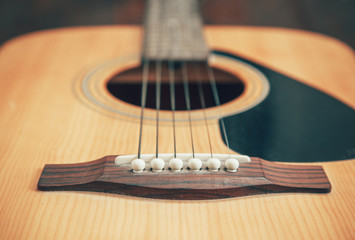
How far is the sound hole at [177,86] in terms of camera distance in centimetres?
76

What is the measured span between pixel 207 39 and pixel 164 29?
0.36 ft

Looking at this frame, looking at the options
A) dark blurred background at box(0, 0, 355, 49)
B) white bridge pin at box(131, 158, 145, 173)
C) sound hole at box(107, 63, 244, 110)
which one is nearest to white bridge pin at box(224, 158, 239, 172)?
white bridge pin at box(131, 158, 145, 173)

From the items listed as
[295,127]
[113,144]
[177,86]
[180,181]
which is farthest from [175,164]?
[177,86]

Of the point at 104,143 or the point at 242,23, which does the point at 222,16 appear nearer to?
the point at 242,23

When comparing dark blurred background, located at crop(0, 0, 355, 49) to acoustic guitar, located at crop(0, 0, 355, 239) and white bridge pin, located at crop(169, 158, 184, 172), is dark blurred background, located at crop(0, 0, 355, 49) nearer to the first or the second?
acoustic guitar, located at crop(0, 0, 355, 239)

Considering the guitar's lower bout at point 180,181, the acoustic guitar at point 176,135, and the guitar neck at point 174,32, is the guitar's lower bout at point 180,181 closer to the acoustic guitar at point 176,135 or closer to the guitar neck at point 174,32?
the acoustic guitar at point 176,135

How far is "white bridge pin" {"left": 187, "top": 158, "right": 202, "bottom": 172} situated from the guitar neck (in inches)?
14.3

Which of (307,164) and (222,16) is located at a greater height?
(222,16)

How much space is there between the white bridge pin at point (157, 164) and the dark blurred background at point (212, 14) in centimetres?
115

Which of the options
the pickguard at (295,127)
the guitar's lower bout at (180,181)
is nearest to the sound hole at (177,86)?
the pickguard at (295,127)

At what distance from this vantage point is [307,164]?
486mm

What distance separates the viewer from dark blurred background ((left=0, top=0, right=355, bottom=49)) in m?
1.49

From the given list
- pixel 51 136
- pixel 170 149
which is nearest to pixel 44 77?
pixel 51 136

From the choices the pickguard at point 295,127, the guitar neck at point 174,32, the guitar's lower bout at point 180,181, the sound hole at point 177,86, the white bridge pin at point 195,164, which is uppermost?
the guitar neck at point 174,32
